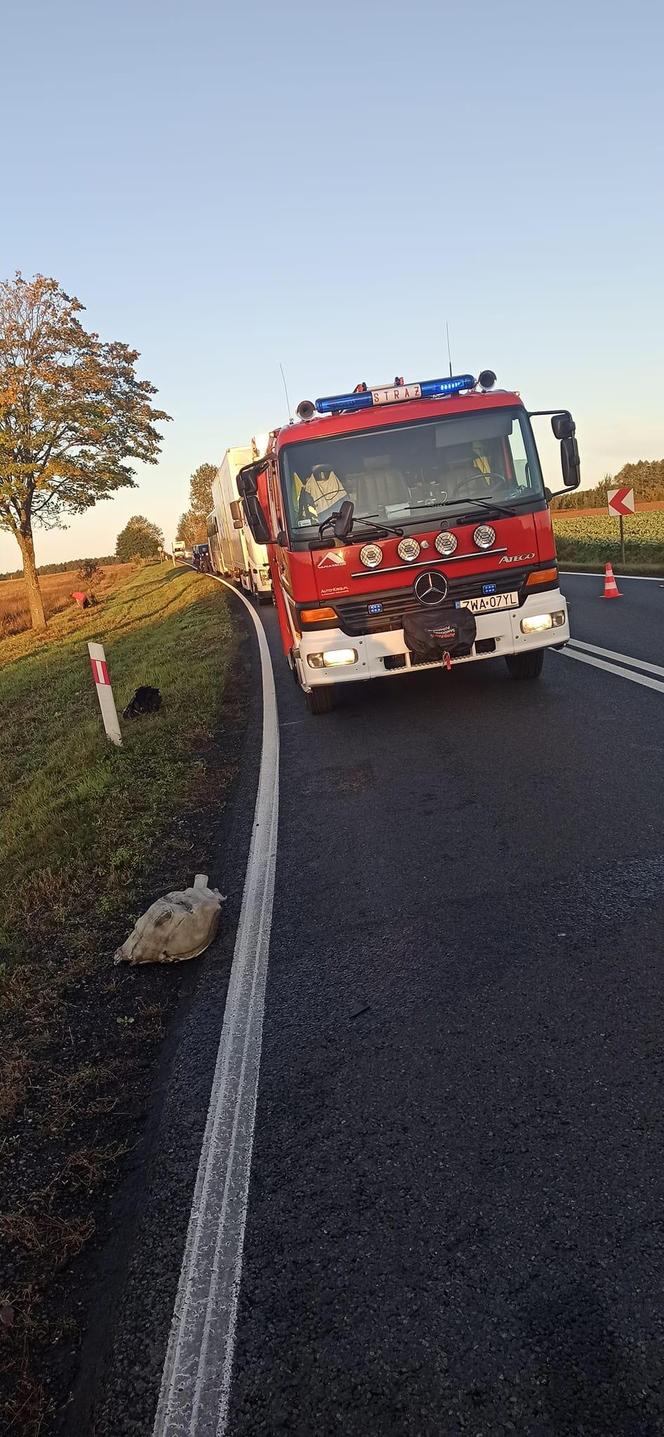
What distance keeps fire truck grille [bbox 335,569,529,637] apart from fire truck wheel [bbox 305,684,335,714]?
3.26 ft

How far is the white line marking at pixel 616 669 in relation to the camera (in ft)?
25.7

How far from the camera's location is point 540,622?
7.70 metres

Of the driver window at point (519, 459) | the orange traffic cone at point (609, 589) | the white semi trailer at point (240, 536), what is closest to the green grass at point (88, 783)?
the driver window at point (519, 459)

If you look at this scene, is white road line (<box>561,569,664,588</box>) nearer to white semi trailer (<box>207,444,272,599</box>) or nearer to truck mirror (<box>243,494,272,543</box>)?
white semi trailer (<box>207,444,272,599</box>)

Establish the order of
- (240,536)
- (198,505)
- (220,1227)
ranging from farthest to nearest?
1. (198,505)
2. (240,536)
3. (220,1227)

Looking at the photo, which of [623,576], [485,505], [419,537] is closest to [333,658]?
[419,537]

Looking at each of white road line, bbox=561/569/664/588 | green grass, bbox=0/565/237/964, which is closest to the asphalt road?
green grass, bbox=0/565/237/964

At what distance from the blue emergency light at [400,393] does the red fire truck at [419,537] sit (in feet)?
1.27

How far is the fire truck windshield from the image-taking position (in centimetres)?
755

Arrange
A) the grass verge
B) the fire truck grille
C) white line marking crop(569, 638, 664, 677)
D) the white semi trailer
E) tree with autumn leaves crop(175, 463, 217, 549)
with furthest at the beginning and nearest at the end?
tree with autumn leaves crop(175, 463, 217, 549), the white semi trailer, white line marking crop(569, 638, 664, 677), the fire truck grille, the grass verge

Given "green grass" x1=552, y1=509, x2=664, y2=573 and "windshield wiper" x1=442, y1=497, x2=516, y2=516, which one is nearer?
"windshield wiper" x1=442, y1=497, x2=516, y2=516

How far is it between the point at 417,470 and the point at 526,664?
226 centimetres

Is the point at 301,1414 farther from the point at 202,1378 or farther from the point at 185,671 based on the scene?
the point at 185,671

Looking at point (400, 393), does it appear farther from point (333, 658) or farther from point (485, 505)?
point (333, 658)
